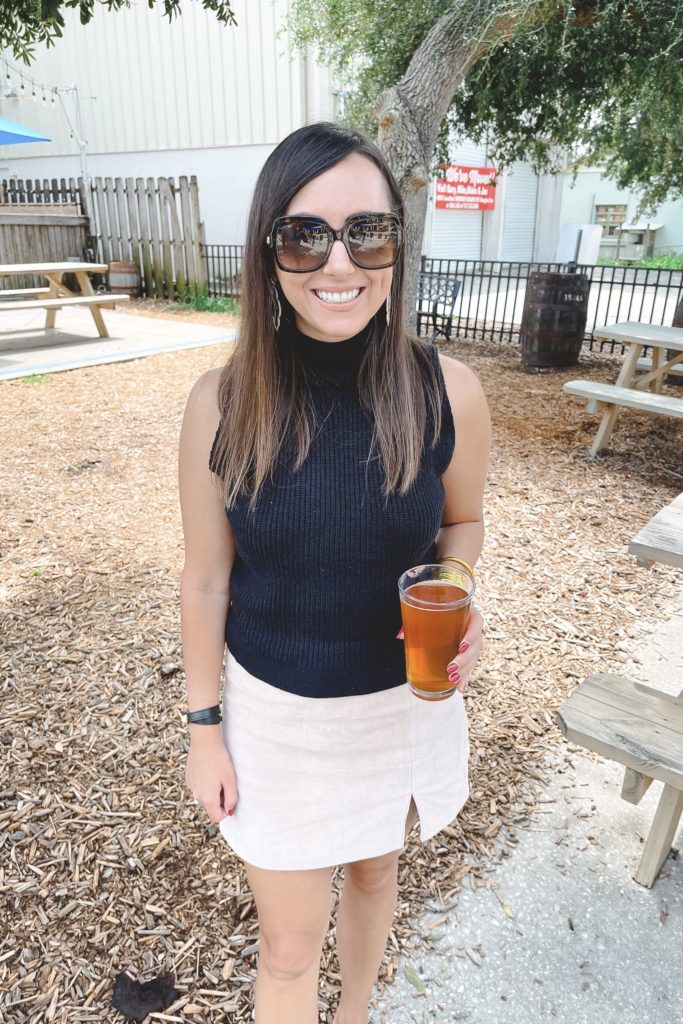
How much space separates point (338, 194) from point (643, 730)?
4.95ft

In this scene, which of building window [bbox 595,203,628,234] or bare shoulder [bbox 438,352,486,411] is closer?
bare shoulder [bbox 438,352,486,411]

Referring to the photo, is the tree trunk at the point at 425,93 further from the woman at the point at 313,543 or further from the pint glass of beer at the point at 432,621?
the pint glass of beer at the point at 432,621

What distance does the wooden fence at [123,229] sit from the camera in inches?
492

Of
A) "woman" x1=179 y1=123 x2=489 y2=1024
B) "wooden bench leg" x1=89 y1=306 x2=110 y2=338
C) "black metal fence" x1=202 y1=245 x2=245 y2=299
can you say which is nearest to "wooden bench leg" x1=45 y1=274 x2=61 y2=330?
"wooden bench leg" x1=89 y1=306 x2=110 y2=338

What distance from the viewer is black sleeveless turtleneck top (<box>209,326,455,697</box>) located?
1.25 m

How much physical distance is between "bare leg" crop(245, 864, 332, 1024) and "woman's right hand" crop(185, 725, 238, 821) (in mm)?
114

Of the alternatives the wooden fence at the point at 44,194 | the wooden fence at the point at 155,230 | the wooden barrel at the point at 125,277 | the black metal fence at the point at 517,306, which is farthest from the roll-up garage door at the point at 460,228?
the wooden fence at the point at 44,194

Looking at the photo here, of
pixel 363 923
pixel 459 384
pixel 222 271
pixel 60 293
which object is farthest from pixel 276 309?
pixel 222 271

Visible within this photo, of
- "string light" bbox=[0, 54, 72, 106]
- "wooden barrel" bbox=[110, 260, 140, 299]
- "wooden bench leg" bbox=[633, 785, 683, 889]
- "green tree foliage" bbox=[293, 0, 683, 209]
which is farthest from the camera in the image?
"string light" bbox=[0, 54, 72, 106]

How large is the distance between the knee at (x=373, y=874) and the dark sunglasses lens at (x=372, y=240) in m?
1.08

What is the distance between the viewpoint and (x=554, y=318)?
843 centimetres

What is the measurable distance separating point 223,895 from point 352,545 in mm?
1291

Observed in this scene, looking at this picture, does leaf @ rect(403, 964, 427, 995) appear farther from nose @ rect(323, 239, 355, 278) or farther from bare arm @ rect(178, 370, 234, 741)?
nose @ rect(323, 239, 355, 278)

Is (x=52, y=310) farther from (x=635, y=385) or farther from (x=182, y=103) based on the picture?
(x=635, y=385)
